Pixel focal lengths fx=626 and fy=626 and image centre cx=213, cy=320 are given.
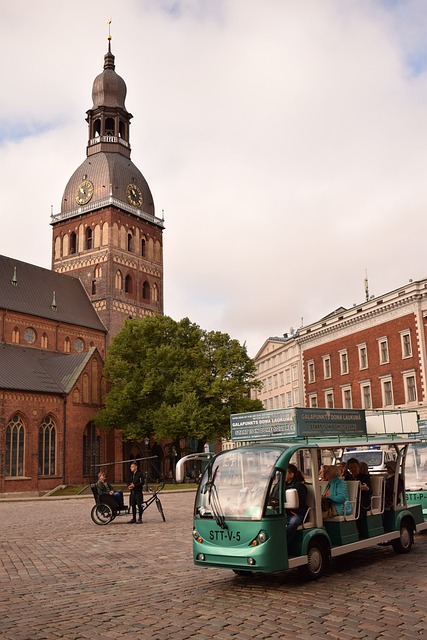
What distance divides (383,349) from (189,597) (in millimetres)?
37390

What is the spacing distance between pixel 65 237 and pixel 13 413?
25696 mm

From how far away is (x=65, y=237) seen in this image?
2462 inches

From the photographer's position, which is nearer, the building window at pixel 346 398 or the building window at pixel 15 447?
the building window at pixel 15 447

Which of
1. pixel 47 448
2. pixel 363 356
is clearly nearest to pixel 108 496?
pixel 47 448

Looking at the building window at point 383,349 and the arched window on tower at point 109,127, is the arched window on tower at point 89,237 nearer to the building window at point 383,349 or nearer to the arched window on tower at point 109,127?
the arched window on tower at point 109,127

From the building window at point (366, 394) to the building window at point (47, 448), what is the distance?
72.6ft

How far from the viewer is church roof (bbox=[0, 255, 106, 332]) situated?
5116cm

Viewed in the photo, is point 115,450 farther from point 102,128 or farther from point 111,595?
point 111,595

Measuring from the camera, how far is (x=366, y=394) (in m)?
45.0

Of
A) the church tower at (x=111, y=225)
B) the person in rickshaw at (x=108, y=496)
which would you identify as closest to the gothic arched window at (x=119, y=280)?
the church tower at (x=111, y=225)

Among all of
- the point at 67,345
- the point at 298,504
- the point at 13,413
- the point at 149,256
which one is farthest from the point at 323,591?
the point at 149,256

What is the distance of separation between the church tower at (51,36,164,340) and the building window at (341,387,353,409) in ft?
71.5

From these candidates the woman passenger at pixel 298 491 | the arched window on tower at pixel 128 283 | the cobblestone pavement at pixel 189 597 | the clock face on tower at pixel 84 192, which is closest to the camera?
the cobblestone pavement at pixel 189 597

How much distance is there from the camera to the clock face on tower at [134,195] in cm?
6175
